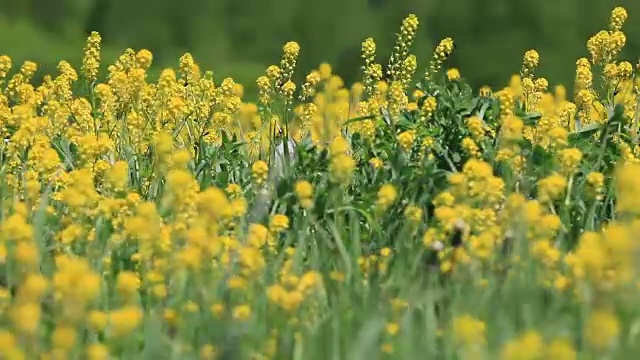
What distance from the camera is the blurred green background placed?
6590 mm

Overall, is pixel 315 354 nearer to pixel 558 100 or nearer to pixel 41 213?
pixel 41 213

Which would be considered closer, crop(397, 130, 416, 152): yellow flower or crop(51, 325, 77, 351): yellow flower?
crop(51, 325, 77, 351): yellow flower

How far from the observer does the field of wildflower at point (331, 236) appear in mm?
2199

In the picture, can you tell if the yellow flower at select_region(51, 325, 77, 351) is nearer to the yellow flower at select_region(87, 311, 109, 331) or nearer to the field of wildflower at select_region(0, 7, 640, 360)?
the field of wildflower at select_region(0, 7, 640, 360)

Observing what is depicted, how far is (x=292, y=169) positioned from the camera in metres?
3.69

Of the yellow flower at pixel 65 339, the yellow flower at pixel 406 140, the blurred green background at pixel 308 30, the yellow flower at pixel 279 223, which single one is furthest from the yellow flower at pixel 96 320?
the blurred green background at pixel 308 30

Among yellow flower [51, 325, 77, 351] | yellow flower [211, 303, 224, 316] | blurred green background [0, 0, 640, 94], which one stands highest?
blurred green background [0, 0, 640, 94]

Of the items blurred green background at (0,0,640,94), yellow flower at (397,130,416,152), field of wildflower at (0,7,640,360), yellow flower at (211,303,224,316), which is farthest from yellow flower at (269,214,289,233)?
blurred green background at (0,0,640,94)

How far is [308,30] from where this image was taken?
21.7 ft

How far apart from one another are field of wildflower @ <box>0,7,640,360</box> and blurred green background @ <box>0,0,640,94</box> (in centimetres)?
205

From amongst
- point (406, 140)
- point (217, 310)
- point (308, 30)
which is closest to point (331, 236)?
point (406, 140)

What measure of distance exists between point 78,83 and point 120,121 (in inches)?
32.3

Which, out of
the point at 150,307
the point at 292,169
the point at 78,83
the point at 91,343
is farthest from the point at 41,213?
the point at 78,83

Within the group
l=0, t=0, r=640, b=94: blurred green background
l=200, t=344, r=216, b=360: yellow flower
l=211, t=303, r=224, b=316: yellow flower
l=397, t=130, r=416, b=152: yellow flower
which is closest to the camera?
l=200, t=344, r=216, b=360: yellow flower
